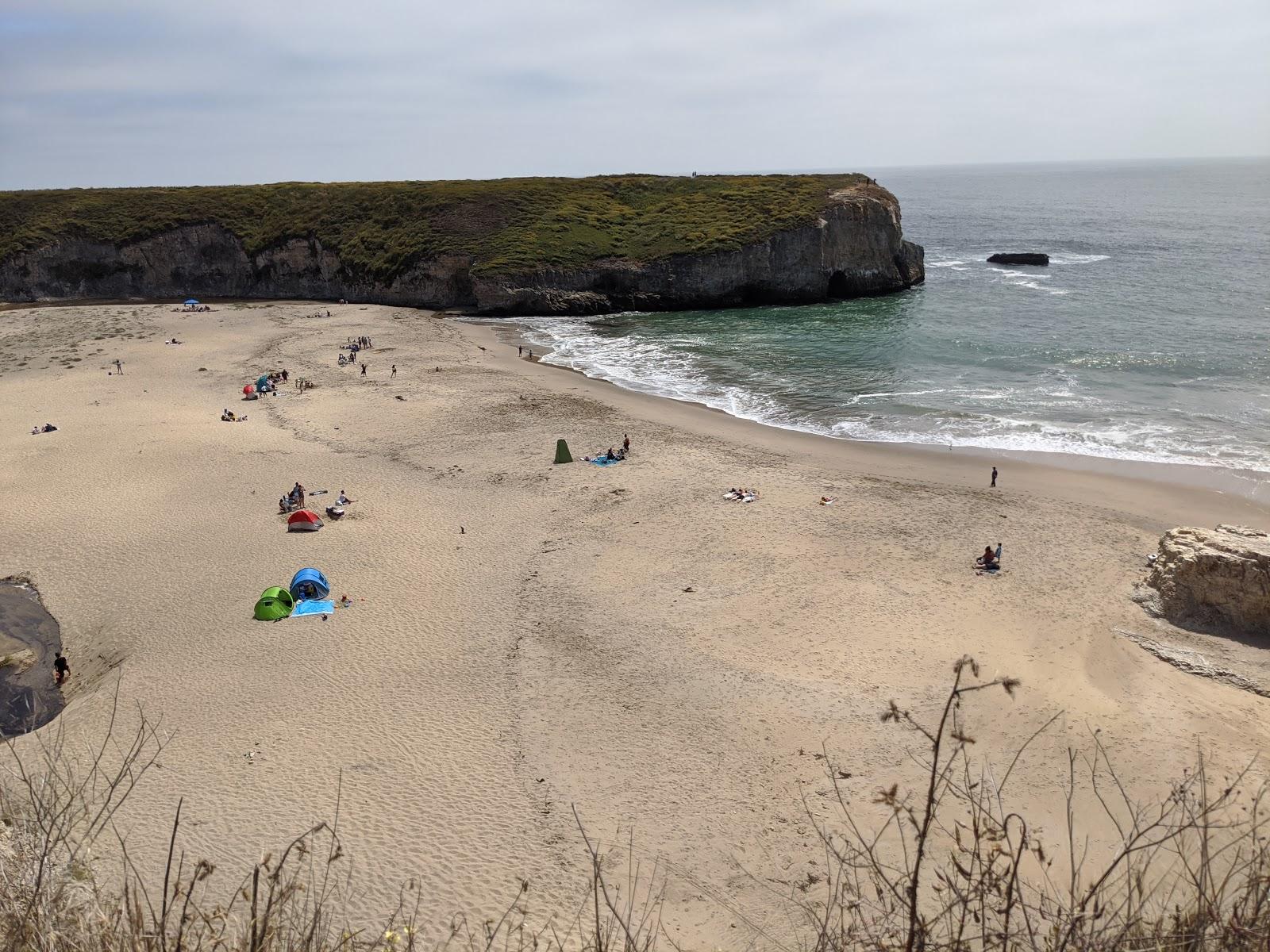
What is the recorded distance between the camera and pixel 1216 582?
709 inches

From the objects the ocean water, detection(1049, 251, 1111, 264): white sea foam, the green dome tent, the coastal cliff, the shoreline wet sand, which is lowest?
the shoreline wet sand

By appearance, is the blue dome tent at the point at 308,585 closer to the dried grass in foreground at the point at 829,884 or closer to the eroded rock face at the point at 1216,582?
the dried grass in foreground at the point at 829,884

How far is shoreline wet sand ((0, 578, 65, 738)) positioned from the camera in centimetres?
1639

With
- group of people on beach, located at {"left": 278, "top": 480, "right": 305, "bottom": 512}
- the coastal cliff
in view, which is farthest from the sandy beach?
the coastal cliff

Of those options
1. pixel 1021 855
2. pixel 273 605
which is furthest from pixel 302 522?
pixel 1021 855

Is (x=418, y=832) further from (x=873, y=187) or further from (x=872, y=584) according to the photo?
(x=873, y=187)

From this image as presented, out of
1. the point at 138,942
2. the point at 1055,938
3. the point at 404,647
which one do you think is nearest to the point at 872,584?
the point at 404,647

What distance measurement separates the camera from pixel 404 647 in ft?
59.6

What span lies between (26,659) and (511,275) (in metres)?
47.8

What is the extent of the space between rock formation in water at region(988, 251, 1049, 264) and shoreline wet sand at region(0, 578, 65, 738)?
80300 millimetres

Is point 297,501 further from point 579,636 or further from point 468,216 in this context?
point 468,216

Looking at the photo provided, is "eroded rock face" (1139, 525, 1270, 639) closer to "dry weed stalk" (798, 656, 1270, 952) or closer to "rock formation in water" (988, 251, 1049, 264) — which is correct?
"dry weed stalk" (798, 656, 1270, 952)

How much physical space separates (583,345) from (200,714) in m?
38.7

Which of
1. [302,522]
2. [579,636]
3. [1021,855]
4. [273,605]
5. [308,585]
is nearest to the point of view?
[1021,855]
